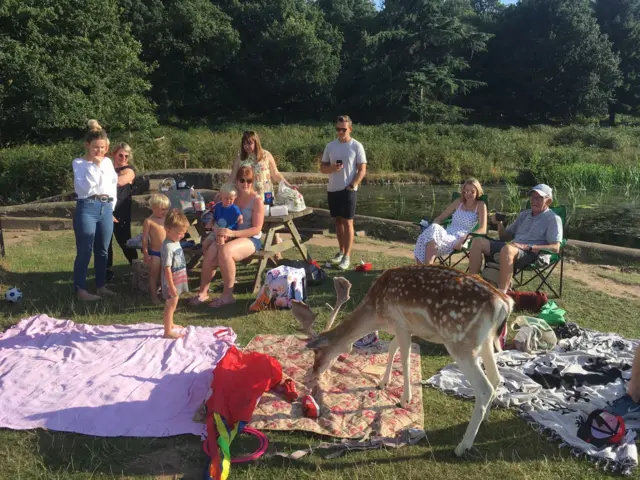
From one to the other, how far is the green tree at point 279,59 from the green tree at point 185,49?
6.67 feet

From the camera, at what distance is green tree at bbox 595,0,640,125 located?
46344mm

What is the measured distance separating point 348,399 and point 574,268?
4960mm

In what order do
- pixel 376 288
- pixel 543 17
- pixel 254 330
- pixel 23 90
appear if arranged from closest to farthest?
1. pixel 376 288
2. pixel 254 330
3. pixel 23 90
4. pixel 543 17

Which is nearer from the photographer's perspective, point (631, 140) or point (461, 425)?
point (461, 425)

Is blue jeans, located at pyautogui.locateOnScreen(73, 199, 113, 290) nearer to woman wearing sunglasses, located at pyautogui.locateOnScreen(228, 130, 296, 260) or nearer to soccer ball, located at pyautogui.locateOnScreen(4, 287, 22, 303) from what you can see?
soccer ball, located at pyautogui.locateOnScreen(4, 287, 22, 303)

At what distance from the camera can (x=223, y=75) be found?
140ft

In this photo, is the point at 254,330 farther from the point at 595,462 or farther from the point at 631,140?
the point at 631,140

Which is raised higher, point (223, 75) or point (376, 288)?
point (223, 75)

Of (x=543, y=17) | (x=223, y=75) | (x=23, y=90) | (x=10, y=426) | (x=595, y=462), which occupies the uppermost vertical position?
(x=543, y=17)

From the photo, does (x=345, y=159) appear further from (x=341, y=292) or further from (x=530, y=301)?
(x=341, y=292)

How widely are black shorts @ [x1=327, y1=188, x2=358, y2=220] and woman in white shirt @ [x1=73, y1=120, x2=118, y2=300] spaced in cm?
284

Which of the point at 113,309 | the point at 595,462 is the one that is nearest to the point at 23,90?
the point at 113,309

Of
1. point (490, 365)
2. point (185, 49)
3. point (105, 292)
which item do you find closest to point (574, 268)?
point (490, 365)

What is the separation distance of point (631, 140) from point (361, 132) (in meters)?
13.4
